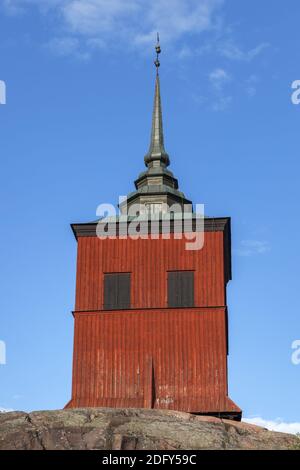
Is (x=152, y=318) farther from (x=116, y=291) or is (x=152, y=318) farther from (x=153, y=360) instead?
(x=116, y=291)

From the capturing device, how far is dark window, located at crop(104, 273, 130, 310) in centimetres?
4747

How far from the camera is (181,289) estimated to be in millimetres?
47438

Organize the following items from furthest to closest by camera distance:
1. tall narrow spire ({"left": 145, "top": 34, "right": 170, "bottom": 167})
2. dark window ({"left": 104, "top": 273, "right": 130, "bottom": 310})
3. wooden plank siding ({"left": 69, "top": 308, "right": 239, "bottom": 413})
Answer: tall narrow spire ({"left": 145, "top": 34, "right": 170, "bottom": 167}), dark window ({"left": 104, "top": 273, "right": 130, "bottom": 310}), wooden plank siding ({"left": 69, "top": 308, "right": 239, "bottom": 413})

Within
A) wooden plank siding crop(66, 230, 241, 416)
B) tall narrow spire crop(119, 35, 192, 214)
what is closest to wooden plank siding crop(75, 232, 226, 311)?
wooden plank siding crop(66, 230, 241, 416)

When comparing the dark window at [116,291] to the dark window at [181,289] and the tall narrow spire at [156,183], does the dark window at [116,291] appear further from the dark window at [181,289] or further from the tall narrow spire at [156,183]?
the tall narrow spire at [156,183]

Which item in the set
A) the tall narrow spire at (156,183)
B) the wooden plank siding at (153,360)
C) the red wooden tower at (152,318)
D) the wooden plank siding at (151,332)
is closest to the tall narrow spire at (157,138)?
the tall narrow spire at (156,183)

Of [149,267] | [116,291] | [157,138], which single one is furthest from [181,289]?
[157,138]

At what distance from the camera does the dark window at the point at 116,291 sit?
4747 centimetres

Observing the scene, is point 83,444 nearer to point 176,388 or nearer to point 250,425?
point 250,425

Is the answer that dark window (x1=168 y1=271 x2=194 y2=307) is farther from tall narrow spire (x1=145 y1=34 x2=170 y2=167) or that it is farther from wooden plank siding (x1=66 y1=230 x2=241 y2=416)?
tall narrow spire (x1=145 y1=34 x2=170 y2=167)

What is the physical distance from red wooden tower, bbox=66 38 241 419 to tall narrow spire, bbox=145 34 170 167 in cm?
533

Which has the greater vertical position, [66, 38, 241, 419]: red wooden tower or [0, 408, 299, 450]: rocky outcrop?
[66, 38, 241, 419]: red wooden tower
